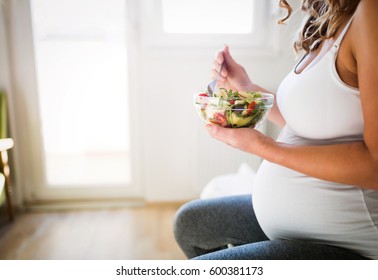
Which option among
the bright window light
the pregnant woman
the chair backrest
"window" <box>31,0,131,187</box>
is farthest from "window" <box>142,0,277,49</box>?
the pregnant woman

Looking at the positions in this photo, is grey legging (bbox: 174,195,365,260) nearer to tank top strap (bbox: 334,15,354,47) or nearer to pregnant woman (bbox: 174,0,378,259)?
pregnant woman (bbox: 174,0,378,259)

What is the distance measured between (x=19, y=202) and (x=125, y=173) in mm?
549

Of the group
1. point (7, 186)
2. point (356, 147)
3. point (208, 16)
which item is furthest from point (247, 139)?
point (7, 186)

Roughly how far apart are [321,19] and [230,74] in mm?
219

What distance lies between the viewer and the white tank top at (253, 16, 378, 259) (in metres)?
0.49

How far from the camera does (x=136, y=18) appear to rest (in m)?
1.56

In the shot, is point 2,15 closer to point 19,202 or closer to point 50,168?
point 50,168

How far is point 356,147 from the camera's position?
1.50 ft

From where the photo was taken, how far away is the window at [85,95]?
4.96ft

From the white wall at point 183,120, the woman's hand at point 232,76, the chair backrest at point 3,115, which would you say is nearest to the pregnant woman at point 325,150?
the woman's hand at point 232,76

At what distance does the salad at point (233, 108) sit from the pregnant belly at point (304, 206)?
12cm

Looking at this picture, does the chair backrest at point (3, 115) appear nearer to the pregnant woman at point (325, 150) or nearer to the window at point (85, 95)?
the window at point (85, 95)

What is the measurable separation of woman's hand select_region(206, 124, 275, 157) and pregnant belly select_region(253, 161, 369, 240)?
9 cm
